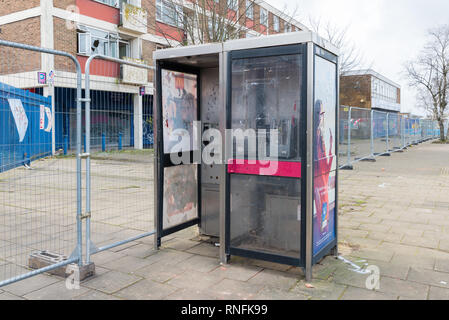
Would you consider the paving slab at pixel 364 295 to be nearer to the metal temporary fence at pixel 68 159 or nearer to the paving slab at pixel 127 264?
the paving slab at pixel 127 264

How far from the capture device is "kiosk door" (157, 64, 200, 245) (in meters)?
4.92

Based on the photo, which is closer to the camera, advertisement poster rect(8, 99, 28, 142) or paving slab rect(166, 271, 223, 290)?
paving slab rect(166, 271, 223, 290)

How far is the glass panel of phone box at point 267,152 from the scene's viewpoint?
4.15m

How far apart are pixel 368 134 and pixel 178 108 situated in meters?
12.1

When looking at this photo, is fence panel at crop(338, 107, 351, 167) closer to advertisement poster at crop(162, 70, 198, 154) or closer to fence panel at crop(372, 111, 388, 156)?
fence panel at crop(372, 111, 388, 156)

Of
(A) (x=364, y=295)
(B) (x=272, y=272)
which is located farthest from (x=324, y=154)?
(A) (x=364, y=295)

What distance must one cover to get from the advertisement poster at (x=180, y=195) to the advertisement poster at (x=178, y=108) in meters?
0.30

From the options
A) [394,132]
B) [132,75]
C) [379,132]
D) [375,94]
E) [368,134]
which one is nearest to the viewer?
[368,134]

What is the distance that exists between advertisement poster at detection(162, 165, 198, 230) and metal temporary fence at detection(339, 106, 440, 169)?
8310 mm

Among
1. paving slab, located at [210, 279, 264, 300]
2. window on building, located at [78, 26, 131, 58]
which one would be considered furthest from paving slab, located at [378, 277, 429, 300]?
window on building, located at [78, 26, 131, 58]

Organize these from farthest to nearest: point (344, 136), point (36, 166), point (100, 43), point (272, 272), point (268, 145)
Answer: point (100, 43) < point (344, 136) < point (36, 166) < point (268, 145) < point (272, 272)

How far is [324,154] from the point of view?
14.3 ft

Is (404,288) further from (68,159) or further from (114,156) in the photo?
(68,159)

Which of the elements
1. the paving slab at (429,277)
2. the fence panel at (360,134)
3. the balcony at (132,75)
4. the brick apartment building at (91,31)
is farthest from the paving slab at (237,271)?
the balcony at (132,75)
